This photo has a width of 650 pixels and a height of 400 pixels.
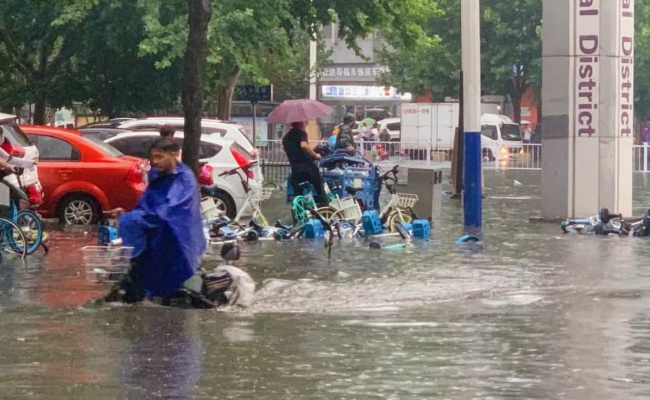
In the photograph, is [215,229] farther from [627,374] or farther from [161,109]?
[161,109]

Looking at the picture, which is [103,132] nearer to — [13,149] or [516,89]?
[13,149]

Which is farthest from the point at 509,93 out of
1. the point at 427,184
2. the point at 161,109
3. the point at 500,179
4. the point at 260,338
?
the point at 260,338

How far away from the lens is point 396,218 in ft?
61.8

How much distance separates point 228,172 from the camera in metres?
20.0

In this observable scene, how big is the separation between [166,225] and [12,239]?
15.9 feet

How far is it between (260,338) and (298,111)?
10428 mm

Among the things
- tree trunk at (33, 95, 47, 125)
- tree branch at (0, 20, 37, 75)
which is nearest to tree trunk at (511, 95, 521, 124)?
tree trunk at (33, 95, 47, 125)

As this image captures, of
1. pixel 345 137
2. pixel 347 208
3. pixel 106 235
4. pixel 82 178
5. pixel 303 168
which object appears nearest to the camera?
pixel 106 235

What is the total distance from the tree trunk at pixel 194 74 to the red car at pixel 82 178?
14.7 ft

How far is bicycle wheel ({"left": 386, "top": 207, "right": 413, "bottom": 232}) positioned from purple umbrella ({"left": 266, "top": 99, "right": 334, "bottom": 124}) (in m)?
1.98

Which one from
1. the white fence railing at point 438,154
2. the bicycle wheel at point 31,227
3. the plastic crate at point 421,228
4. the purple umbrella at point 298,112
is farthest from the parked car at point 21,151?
the white fence railing at point 438,154

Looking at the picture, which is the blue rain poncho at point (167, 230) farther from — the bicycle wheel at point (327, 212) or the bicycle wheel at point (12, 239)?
the bicycle wheel at point (327, 212)

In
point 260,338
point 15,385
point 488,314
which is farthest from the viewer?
point 488,314

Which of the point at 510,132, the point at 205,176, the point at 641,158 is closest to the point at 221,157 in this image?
the point at 205,176
